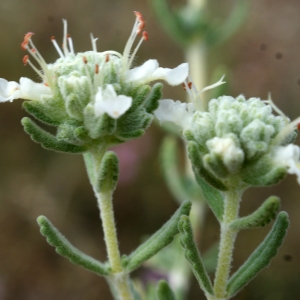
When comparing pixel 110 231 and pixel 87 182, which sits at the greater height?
pixel 87 182

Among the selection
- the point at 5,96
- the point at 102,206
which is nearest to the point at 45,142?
the point at 5,96

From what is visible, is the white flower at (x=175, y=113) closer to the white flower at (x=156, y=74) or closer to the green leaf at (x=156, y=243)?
the white flower at (x=156, y=74)

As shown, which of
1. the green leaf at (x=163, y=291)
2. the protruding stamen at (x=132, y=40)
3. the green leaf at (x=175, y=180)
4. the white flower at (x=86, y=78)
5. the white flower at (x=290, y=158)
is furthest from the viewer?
the green leaf at (x=175, y=180)

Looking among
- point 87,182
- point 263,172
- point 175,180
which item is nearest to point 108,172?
point 263,172

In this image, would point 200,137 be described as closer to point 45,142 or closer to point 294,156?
point 294,156

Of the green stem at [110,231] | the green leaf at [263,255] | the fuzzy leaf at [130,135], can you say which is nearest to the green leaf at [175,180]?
the green stem at [110,231]

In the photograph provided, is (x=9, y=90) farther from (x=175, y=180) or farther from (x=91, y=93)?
(x=175, y=180)

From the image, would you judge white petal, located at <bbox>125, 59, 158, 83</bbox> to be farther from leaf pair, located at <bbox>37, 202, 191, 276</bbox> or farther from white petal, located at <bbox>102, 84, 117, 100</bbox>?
leaf pair, located at <bbox>37, 202, 191, 276</bbox>
